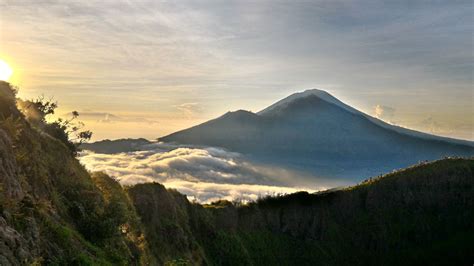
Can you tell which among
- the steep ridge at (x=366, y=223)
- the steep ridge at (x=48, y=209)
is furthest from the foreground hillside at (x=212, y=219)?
the steep ridge at (x=366, y=223)

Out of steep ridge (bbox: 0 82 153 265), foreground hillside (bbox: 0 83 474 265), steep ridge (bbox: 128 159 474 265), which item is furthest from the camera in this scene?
steep ridge (bbox: 128 159 474 265)

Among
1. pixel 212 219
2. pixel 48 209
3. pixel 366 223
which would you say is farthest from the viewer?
pixel 366 223

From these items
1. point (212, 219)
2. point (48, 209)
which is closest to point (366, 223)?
point (212, 219)

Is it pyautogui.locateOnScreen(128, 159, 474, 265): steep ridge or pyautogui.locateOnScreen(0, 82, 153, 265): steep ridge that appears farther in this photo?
pyautogui.locateOnScreen(128, 159, 474, 265): steep ridge

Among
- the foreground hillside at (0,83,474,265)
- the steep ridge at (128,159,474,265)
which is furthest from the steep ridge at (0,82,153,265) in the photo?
the steep ridge at (128,159,474,265)

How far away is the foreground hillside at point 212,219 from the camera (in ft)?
48.1

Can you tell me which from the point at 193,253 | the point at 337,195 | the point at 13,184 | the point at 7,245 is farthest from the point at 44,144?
the point at 337,195

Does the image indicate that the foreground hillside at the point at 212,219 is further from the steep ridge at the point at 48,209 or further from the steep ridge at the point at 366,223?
the steep ridge at the point at 366,223

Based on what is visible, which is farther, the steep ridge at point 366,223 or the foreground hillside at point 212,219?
the steep ridge at point 366,223

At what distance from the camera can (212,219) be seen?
53906 mm

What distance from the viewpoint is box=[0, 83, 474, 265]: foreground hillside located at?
48.1 ft

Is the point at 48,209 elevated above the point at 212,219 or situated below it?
above

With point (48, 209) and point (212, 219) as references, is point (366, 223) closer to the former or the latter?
point (212, 219)

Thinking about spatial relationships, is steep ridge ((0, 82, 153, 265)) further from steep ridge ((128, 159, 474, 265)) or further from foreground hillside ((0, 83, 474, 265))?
steep ridge ((128, 159, 474, 265))
